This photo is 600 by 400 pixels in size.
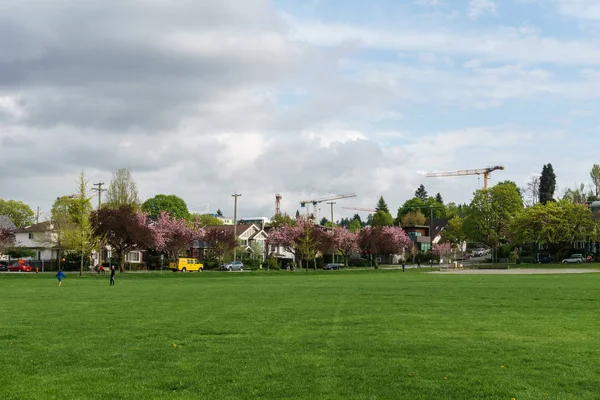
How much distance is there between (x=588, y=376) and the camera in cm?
1219

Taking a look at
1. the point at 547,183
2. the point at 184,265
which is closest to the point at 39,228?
the point at 184,265

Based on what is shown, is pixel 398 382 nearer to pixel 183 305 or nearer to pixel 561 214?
pixel 183 305

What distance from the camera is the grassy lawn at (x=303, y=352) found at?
11414mm

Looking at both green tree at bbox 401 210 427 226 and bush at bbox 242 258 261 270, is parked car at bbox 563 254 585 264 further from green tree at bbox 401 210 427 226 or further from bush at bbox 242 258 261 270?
green tree at bbox 401 210 427 226

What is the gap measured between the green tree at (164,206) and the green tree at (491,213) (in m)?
67.1

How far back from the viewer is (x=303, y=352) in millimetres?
15039

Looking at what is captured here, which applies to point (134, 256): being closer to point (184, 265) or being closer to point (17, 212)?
point (184, 265)

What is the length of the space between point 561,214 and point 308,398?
336 feet

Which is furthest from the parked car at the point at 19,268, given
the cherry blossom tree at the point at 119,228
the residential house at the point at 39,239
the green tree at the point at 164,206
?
the green tree at the point at 164,206

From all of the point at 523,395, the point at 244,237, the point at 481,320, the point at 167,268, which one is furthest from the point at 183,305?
the point at 244,237

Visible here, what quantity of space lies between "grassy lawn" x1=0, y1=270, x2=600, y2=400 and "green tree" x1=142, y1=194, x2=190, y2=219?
121 m

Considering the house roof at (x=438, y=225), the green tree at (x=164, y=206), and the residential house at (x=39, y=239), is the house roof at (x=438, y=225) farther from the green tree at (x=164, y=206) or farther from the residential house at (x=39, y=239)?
the residential house at (x=39, y=239)

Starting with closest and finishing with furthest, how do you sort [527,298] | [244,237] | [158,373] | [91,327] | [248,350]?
[158,373] < [248,350] < [91,327] < [527,298] < [244,237]

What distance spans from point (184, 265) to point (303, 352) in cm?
8066
